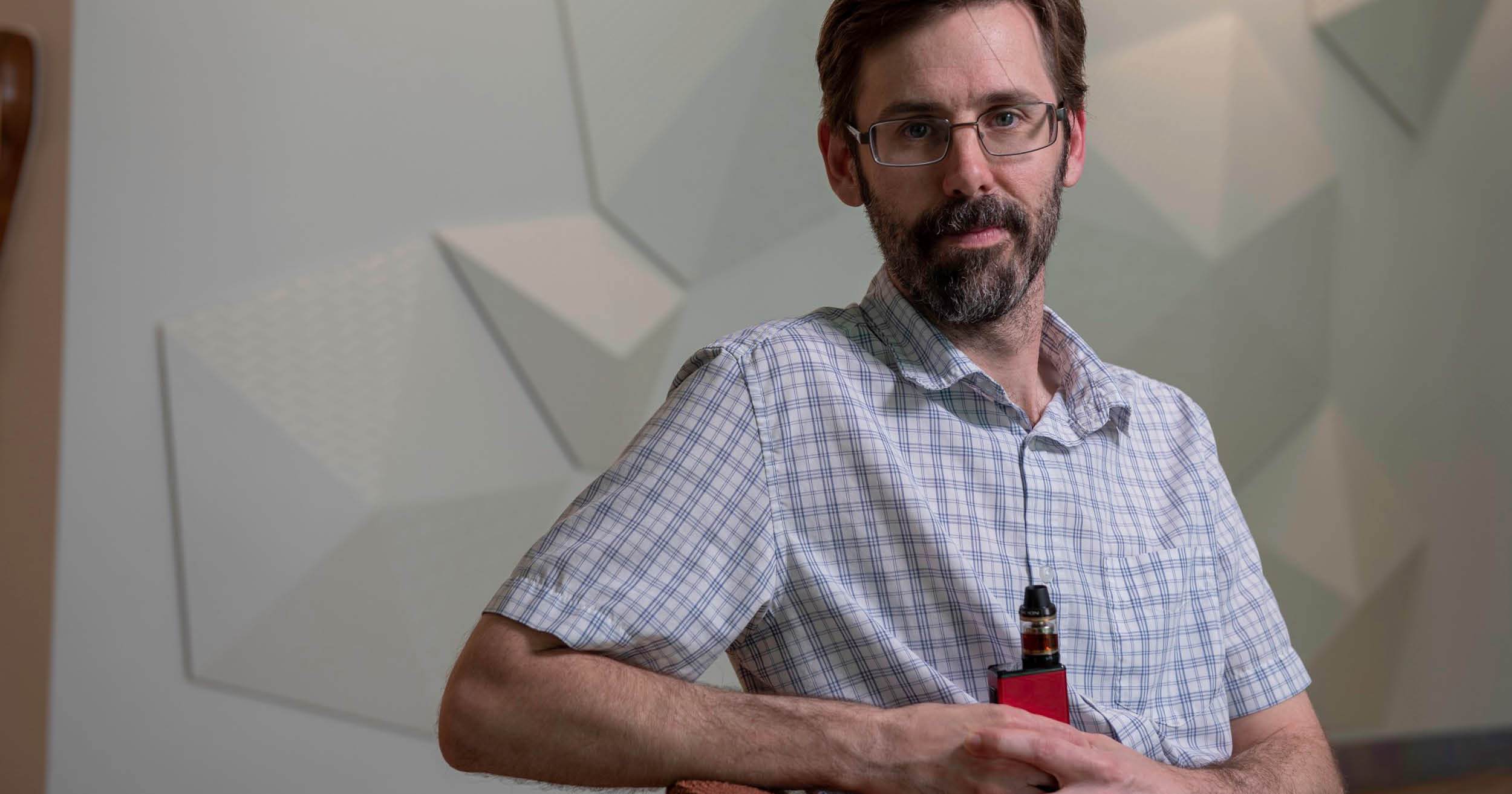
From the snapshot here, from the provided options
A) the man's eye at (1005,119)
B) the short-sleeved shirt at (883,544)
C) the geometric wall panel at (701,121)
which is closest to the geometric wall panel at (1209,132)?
the geometric wall panel at (701,121)

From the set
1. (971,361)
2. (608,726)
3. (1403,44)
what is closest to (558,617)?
(608,726)

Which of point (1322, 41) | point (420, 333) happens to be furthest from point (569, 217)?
point (1322, 41)

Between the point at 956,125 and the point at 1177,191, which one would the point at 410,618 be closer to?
the point at 956,125

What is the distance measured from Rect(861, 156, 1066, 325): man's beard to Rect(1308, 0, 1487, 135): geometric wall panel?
2272mm

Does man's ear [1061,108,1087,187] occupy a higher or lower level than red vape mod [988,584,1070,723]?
higher

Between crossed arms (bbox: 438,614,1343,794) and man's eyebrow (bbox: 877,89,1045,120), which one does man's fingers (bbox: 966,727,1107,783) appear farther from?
man's eyebrow (bbox: 877,89,1045,120)

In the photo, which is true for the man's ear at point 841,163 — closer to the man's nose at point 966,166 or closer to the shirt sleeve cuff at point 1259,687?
the man's nose at point 966,166

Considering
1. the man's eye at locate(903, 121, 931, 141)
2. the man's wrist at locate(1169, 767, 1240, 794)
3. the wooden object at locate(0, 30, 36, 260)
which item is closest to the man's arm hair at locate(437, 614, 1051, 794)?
the man's wrist at locate(1169, 767, 1240, 794)

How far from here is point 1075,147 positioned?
1629 millimetres

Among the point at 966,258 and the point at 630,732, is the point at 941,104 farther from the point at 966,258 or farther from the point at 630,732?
the point at 630,732

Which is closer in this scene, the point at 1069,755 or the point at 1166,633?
the point at 1069,755

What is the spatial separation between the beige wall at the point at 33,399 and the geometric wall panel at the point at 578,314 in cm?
75

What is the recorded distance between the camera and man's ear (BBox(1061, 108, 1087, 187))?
62.7 inches

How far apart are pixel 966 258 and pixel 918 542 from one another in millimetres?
358
